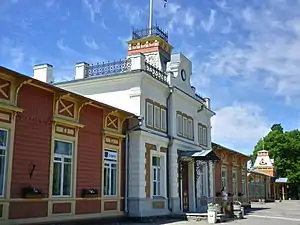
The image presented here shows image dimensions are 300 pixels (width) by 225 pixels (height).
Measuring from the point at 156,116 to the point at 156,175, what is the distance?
2.76m

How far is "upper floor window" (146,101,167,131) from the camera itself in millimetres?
19125

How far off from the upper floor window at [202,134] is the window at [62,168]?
12.6 m

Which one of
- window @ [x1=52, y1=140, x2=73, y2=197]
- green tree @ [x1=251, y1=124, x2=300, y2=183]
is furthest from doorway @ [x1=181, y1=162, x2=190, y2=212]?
green tree @ [x1=251, y1=124, x2=300, y2=183]

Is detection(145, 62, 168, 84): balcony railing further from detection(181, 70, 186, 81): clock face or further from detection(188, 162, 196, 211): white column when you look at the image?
detection(188, 162, 196, 211): white column

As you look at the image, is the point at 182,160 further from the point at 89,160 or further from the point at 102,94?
the point at 89,160

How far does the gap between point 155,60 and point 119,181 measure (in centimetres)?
809

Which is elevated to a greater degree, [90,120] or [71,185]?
[90,120]

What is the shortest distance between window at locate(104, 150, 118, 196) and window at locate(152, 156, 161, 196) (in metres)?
2.77

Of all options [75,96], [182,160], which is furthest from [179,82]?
[75,96]

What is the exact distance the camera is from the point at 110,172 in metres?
16.8

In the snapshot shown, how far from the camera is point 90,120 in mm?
15477

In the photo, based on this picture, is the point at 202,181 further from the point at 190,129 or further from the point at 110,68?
the point at 110,68

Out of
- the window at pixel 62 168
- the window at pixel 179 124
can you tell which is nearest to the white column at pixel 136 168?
the window at pixel 62 168

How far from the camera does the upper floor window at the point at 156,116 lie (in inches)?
753
